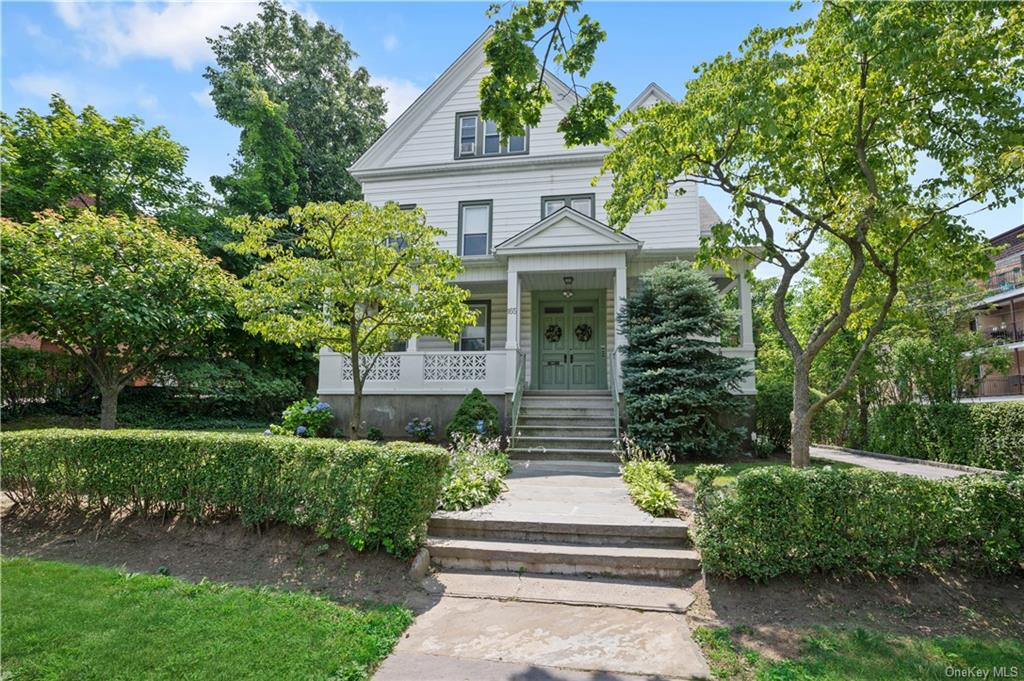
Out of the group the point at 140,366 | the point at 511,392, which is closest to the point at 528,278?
the point at 511,392

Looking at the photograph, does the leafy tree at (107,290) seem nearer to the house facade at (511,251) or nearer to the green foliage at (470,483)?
the house facade at (511,251)

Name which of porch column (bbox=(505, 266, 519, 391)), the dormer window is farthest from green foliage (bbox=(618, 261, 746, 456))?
the dormer window

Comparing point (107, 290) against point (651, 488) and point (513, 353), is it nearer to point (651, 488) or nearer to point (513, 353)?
point (513, 353)

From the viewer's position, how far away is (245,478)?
16.4 ft

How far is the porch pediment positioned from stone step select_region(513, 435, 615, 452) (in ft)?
15.0

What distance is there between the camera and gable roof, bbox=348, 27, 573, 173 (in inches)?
591

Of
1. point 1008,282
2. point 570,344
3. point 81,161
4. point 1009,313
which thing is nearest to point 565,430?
point 570,344

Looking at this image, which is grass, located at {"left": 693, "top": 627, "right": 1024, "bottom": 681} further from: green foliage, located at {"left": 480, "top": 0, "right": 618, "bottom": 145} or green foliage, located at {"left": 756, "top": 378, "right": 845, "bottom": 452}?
green foliage, located at {"left": 756, "top": 378, "right": 845, "bottom": 452}

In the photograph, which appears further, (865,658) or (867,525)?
(867,525)

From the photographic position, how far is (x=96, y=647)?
10.3 feet

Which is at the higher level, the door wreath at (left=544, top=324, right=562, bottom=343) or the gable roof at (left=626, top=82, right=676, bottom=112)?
the gable roof at (left=626, top=82, right=676, bottom=112)

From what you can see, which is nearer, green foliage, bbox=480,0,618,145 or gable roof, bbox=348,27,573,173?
green foliage, bbox=480,0,618,145

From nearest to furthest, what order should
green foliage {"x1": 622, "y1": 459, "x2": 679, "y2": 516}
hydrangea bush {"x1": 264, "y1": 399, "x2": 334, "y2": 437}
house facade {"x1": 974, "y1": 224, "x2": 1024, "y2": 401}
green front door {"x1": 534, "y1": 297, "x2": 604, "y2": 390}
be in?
green foliage {"x1": 622, "y1": 459, "x2": 679, "y2": 516} < hydrangea bush {"x1": 264, "y1": 399, "x2": 334, "y2": 437} < green front door {"x1": 534, "y1": 297, "x2": 604, "y2": 390} < house facade {"x1": 974, "y1": 224, "x2": 1024, "y2": 401}

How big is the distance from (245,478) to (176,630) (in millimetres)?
1761
